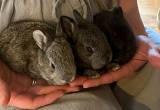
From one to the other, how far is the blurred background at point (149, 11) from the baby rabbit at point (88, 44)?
0.92m

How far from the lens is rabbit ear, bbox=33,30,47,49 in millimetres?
1055

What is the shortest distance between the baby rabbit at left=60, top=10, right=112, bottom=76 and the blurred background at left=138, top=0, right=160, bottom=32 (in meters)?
0.92

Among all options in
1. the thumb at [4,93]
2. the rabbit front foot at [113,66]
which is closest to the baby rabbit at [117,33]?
the rabbit front foot at [113,66]

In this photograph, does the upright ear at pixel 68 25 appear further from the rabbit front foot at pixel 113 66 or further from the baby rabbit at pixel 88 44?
the rabbit front foot at pixel 113 66

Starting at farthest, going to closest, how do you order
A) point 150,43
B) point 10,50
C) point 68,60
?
1. point 150,43
2. point 10,50
3. point 68,60

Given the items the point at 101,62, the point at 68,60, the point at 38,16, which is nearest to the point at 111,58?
the point at 101,62

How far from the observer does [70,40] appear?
1.12 m

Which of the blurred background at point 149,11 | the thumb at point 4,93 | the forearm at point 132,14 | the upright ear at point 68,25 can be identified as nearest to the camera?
the thumb at point 4,93

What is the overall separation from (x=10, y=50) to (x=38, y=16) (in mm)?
145

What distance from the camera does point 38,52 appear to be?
3.64ft

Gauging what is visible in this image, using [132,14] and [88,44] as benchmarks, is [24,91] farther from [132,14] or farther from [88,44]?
[132,14]

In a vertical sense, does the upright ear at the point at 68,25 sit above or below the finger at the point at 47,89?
above

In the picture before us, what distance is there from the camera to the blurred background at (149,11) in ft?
6.72

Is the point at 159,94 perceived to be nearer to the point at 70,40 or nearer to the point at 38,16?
the point at 70,40
